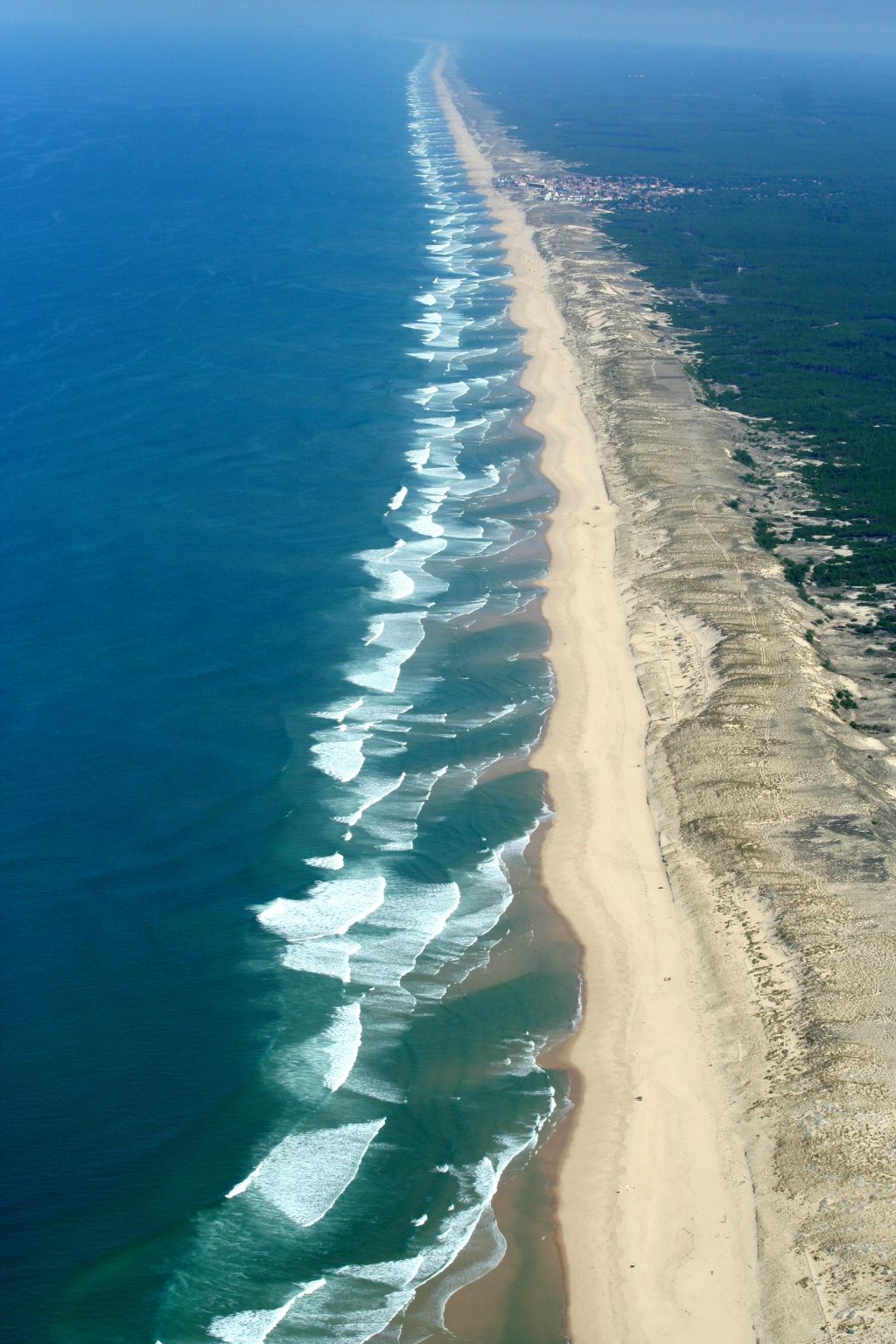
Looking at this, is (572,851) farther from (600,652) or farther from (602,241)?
(602,241)

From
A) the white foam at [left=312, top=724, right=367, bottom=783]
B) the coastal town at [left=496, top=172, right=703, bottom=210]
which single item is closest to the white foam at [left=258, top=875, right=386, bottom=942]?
the white foam at [left=312, top=724, right=367, bottom=783]

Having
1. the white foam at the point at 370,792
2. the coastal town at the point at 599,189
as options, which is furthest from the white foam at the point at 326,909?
the coastal town at the point at 599,189

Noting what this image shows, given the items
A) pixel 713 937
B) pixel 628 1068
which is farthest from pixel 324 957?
pixel 713 937

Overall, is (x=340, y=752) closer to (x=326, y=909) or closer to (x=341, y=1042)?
(x=326, y=909)

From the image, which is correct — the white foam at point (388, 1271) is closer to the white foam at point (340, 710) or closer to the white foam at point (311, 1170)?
the white foam at point (311, 1170)

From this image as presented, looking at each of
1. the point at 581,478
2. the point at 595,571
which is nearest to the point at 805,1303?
the point at 595,571
